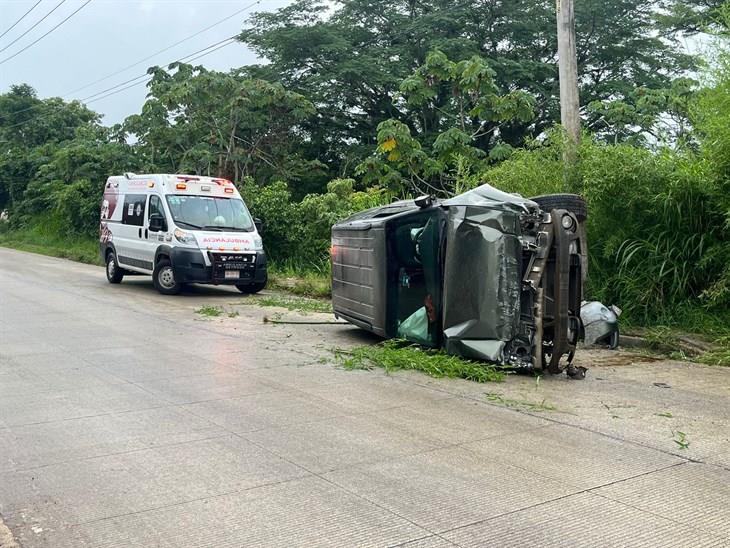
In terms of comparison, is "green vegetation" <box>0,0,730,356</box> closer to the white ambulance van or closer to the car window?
the white ambulance van

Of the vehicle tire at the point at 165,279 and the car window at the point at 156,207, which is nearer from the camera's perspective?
the vehicle tire at the point at 165,279

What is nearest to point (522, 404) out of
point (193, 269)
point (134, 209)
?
point (193, 269)

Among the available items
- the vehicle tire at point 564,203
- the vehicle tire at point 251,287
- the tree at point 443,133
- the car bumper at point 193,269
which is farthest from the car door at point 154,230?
the vehicle tire at point 564,203

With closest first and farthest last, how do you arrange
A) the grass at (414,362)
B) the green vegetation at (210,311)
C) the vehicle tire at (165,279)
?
the grass at (414,362), the green vegetation at (210,311), the vehicle tire at (165,279)

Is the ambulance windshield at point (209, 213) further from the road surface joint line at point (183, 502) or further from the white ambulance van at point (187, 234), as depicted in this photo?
the road surface joint line at point (183, 502)

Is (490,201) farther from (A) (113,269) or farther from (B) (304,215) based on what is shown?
(A) (113,269)

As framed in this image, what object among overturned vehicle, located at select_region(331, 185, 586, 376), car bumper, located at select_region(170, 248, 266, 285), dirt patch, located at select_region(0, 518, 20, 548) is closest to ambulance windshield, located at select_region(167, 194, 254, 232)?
car bumper, located at select_region(170, 248, 266, 285)

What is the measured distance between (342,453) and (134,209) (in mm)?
13052

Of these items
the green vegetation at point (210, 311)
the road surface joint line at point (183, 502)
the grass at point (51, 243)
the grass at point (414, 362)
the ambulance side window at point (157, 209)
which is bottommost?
the road surface joint line at point (183, 502)

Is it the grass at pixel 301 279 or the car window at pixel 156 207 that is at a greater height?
the car window at pixel 156 207

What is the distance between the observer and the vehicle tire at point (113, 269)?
17.6m

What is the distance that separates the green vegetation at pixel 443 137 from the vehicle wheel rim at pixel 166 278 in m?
2.70

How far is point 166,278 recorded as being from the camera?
15648mm

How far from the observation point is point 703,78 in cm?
993
